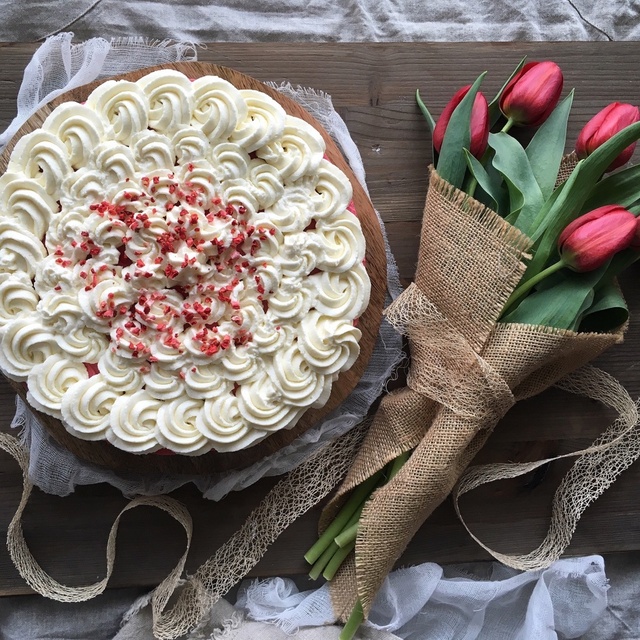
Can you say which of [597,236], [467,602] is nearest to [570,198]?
[597,236]

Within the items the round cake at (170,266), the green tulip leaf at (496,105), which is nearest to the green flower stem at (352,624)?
the round cake at (170,266)

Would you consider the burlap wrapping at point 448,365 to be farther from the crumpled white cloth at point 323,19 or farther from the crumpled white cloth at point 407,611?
the crumpled white cloth at point 323,19

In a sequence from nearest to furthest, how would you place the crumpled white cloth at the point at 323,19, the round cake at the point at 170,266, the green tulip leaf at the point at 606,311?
1. the round cake at the point at 170,266
2. the green tulip leaf at the point at 606,311
3. the crumpled white cloth at the point at 323,19

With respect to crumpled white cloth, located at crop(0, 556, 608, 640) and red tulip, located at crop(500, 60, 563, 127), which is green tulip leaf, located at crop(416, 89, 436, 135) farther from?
crumpled white cloth, located at crop(0, 556, 608, 640)

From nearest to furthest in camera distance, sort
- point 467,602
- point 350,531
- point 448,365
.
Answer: point 448,365 → point 350,531 → point 467,602

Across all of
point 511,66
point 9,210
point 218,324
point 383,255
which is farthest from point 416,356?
point 9,210

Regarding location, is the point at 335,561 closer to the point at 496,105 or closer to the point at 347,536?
the point at 347,536

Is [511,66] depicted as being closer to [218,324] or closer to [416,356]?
[416,356]

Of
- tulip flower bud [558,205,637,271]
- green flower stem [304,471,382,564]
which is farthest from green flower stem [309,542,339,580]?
tulip flower bud [558,205,637,271]
